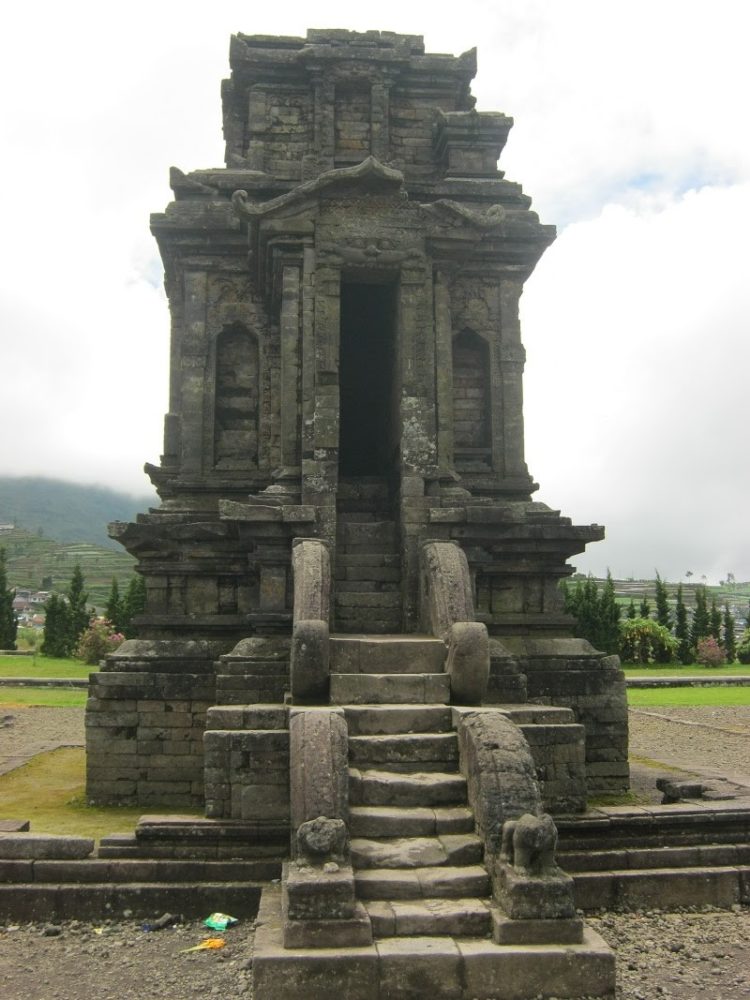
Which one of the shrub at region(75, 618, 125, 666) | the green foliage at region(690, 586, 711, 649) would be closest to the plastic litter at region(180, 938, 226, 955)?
the shrub at region(75, 618, 125, 666)

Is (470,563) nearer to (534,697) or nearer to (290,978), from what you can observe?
(534,697)

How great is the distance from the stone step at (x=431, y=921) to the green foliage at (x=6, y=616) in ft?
127

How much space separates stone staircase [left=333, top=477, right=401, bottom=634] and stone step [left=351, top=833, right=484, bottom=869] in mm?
3745

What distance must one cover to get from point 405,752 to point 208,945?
2.03 m

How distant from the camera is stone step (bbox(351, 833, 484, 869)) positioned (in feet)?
20.7

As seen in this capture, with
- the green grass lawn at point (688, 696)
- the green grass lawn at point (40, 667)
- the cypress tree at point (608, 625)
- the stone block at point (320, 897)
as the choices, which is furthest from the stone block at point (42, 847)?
the cypress tree at point (608, 625)

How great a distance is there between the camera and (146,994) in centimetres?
575

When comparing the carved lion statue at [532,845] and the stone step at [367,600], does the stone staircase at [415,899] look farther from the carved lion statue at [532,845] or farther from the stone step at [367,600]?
the stone step at [367,600]

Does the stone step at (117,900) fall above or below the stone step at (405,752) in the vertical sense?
below

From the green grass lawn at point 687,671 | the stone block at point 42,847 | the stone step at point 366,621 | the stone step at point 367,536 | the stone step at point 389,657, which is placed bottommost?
the stone block at point 42,847

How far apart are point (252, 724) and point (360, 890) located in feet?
6.48

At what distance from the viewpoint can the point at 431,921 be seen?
5.77 m

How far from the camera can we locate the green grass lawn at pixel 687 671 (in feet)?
115

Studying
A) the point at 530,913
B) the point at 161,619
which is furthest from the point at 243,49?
the point at 530,913
